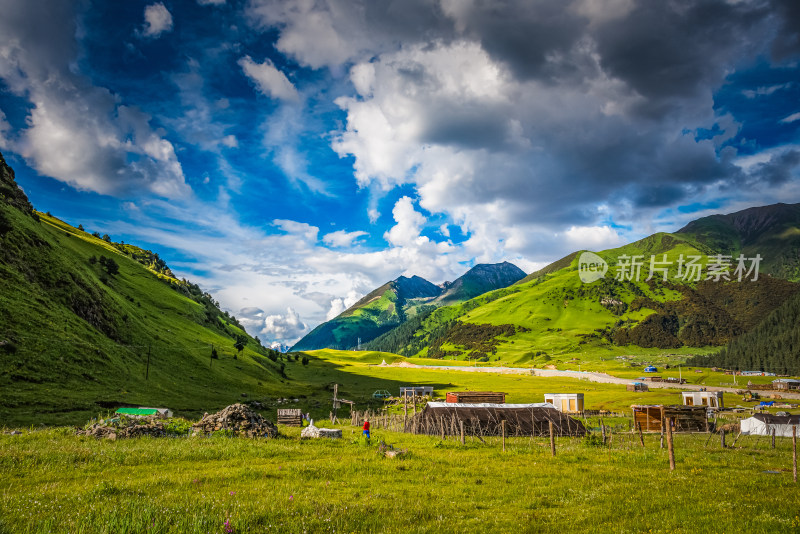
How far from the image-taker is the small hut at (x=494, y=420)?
47156mm

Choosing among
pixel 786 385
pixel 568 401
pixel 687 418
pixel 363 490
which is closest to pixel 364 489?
pixel 363 490

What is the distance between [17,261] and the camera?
66125 mm

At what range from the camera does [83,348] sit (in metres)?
59.2

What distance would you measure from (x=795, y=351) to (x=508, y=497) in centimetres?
26718

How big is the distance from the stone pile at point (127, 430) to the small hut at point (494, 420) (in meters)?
28.3

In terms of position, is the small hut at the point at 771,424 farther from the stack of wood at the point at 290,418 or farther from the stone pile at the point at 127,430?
the stone pile at the point at 127,430

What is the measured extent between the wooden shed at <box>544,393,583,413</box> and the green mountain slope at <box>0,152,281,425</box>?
204ft

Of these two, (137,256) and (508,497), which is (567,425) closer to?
(508,497)

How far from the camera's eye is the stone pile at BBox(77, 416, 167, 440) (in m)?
27.8

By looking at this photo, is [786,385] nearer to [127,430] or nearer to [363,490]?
[363,490]

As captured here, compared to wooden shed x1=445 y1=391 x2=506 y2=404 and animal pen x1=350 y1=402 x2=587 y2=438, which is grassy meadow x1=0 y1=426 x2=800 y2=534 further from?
wooden shed x1=445 y1=391 x2=506 y2=404

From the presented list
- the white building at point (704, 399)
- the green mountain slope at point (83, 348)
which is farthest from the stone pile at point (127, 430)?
the white building at point (704, 399)

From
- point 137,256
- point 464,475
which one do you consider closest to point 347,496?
point 464,475

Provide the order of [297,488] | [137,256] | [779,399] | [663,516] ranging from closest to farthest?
[663,516] → [297,488] → [779,399] → [137,256]
